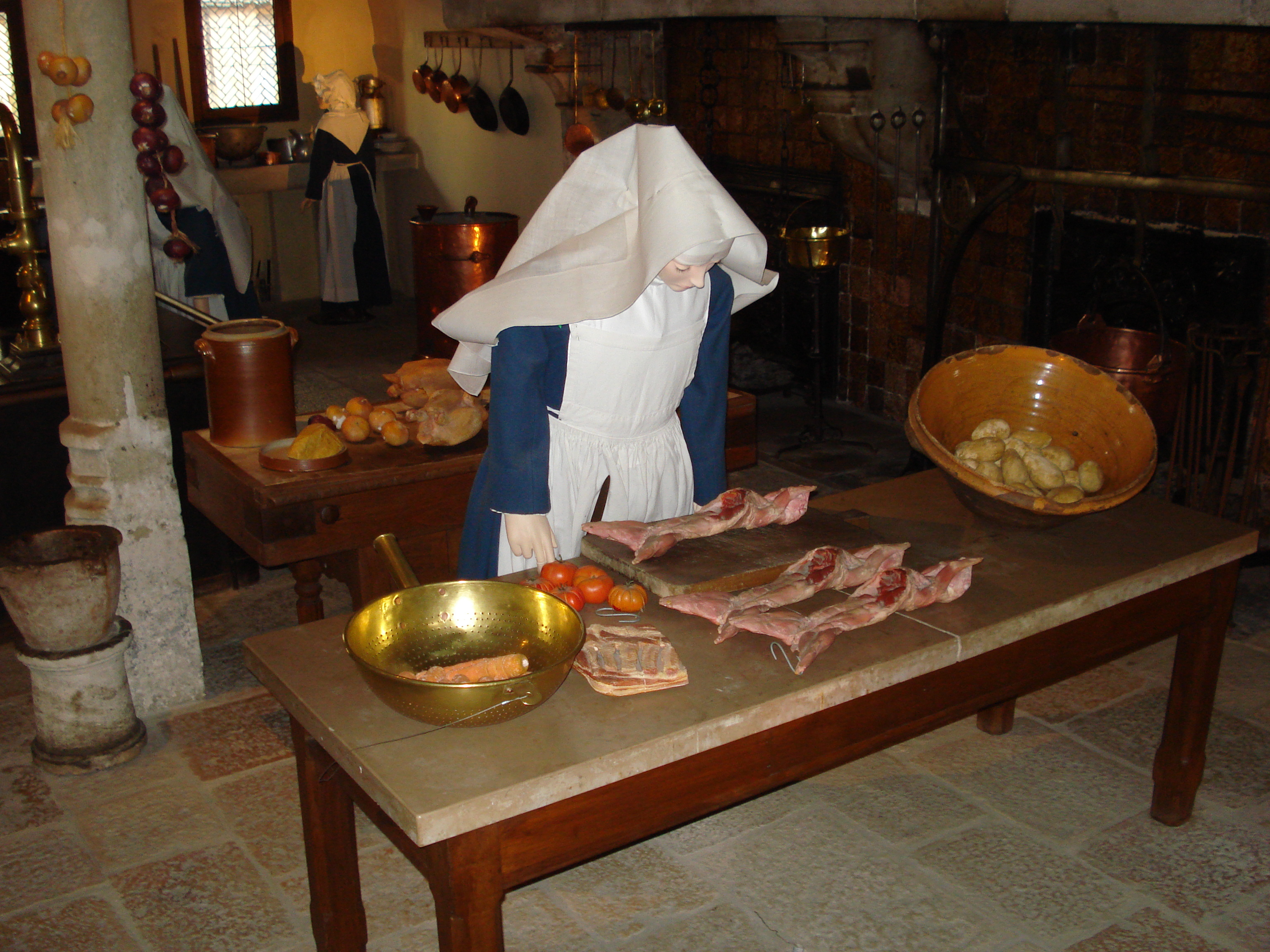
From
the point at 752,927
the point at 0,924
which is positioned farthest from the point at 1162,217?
the point at 0,924

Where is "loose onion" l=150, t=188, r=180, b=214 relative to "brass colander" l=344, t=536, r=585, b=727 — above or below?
above

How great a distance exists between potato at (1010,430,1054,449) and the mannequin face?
2.89 feet

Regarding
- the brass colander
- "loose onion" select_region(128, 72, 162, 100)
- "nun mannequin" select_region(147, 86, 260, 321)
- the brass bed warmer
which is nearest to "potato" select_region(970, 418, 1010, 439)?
the brass colander

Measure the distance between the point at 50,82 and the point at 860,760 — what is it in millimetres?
2897

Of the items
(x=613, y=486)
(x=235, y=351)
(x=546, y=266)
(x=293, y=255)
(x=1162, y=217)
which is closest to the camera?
(x=546, y=266)

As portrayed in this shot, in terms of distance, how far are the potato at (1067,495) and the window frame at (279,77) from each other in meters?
8.38

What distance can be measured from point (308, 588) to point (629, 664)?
6.13 feet

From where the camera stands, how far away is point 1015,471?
2.80 m

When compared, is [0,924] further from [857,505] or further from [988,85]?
[988,85]

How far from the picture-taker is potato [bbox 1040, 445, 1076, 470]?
9.38ft

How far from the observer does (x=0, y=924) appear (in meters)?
2.83

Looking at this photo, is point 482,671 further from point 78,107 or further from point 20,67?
point 20,67

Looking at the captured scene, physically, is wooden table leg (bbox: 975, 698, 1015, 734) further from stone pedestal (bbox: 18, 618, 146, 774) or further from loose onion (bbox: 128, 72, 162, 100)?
loose onion (bbox: 128, 72, 162, 100)

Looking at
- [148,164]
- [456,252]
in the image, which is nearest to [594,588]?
[148,164]
